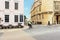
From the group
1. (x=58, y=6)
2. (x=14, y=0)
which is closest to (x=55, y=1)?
(x=58, y=6)

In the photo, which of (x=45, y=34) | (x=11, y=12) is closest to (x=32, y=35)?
(x=45, y=34)

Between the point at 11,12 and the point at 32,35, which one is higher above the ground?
the point at 11,12

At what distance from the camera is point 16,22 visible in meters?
37.1

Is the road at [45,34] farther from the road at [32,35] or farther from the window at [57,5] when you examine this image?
the window at [57,5]

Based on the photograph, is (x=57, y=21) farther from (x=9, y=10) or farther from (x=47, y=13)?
(x=9, y=10)

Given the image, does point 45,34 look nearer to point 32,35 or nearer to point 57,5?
point 32,35

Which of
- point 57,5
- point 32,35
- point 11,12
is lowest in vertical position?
point 32,35

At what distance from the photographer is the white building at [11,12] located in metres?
36.1

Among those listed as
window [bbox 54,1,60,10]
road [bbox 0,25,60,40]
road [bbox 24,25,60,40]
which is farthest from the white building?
window [bbox 54,1,60,10]

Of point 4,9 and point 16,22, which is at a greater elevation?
point 4,9

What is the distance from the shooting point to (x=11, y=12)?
36594 millimetres

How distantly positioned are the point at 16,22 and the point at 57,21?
79.7 ft

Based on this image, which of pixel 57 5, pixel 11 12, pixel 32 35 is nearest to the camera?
pixel 32 35

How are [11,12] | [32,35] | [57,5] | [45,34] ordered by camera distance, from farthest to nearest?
1. [57,5]
2. [11,12]
3. [45,34]
4. [32,35]
